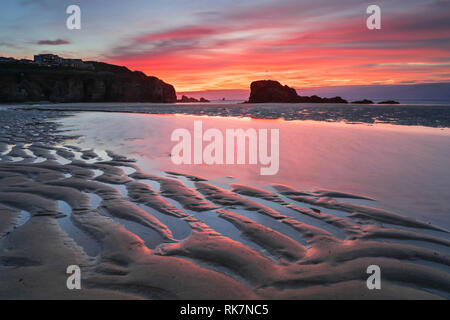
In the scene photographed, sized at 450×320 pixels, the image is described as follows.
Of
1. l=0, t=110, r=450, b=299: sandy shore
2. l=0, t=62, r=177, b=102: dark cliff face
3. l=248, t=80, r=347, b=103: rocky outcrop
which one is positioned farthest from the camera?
l=248, t=80, r=347, b=103: rocky outcrop

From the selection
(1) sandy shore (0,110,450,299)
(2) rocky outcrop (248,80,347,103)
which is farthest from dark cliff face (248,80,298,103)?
(1) sandy shore (0,110,450,299)

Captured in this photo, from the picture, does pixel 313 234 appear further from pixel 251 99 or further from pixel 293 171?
pixel 251 99

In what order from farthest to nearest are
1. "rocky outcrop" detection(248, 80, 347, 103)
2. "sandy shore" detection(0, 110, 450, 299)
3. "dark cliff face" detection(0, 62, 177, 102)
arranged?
"rocky outcrop" detection(248, 80, 347, 103), "dark cliff face" detection(0, 62, 177, 102), "sandy shore" detection(0, 110, 450, 299)

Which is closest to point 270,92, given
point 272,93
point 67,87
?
point 272,93

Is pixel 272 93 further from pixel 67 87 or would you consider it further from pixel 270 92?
pixel 67 87

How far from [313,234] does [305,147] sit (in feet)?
23.6

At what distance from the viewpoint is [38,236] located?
3195 mm

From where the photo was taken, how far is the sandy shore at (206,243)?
2.36 m

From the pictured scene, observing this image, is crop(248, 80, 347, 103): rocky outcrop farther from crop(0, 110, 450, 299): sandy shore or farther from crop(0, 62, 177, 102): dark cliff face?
crop(0, 110, 450, 299): sandy shore

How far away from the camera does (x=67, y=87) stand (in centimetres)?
10400

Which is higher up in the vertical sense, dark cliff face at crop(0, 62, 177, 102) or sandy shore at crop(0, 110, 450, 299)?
dark cliff face at crop(0, 62, 177, 102)

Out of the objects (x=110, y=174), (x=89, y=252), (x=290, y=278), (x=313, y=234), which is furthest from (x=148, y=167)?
(x=290, y=278)

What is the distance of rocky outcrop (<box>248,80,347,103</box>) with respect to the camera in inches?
6388

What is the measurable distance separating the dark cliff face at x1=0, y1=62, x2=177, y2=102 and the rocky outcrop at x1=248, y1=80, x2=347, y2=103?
62.3 meters
